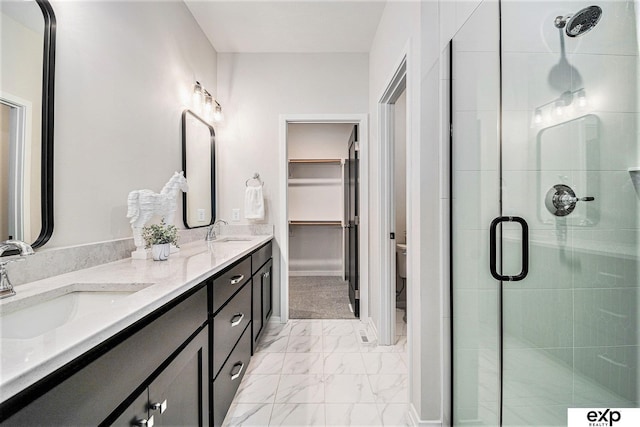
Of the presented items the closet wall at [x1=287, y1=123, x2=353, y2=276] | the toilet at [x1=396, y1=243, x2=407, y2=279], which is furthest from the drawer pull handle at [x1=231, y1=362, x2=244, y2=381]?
the closet wall at [x1=287, y1=123, x2=353, y2=276]

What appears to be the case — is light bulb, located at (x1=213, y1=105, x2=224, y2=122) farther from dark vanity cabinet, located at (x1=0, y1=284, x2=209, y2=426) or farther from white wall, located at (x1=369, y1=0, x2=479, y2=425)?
dark vanity cabinet, located at (x1=0, y1=284, x2=209, y2=426)

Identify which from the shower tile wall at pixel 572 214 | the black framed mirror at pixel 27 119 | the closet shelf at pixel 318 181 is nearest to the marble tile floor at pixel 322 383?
the shower tile wall at pixel 572 214

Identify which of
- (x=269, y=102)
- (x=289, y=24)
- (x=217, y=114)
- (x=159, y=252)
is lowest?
(x=159, y=252)

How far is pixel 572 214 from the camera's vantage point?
0.93m

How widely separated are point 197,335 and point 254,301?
1.00m

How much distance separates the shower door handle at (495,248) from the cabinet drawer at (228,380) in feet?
4.14

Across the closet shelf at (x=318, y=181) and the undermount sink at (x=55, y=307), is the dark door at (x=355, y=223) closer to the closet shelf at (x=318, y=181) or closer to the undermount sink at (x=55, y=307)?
the closet shelf at (x=318, y=181)

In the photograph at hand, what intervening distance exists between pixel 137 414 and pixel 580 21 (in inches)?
63.4

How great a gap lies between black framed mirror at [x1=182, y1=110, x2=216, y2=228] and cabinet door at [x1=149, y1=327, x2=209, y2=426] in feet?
4.50

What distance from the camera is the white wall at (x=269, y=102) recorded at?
2988 mm

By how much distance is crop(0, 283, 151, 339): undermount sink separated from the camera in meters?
0.82

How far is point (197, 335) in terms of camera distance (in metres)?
1.16

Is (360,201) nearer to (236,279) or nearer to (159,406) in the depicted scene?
(236,279)

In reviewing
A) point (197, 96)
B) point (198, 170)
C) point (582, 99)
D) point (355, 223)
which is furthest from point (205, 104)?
point (582, 99)
